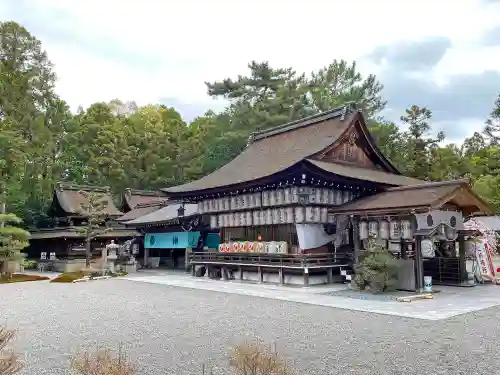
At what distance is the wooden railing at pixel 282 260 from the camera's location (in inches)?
620

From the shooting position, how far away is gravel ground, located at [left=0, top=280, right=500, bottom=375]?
6375mm

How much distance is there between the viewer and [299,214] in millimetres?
16750

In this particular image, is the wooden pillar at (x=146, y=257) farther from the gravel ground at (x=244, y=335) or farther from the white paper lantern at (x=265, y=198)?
the gravel ground at (x=244, y=335)

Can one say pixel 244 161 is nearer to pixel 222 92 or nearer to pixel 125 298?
pixel 125 298

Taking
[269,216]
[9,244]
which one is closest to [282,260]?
[269,216]

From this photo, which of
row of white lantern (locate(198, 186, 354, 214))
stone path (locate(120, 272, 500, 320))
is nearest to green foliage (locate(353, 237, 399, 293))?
stone path (locate(120, 272, 500, 320))

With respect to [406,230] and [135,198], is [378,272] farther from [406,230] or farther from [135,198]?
[135,198]

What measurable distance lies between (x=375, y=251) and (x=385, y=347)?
7480 mm

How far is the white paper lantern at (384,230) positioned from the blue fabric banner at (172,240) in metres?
11.6

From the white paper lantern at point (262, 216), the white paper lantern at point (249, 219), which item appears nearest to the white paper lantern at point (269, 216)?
the white paper lantern at point (262, 216)

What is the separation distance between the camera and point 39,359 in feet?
22.3

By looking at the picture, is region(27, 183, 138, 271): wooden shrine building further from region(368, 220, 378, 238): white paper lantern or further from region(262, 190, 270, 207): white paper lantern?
region(368, 220, 378, 238): white paper lantern

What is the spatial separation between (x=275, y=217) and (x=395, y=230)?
514 cm

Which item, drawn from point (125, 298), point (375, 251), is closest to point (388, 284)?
point (375, 251)
